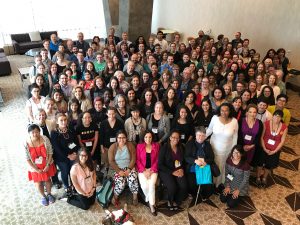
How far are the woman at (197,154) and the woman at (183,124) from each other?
33 centimetres

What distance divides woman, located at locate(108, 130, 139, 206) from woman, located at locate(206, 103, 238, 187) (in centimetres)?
126

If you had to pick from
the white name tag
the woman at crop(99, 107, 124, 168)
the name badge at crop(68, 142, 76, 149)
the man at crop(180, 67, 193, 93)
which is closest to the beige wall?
the man at crop(180, 67, 193, 93)

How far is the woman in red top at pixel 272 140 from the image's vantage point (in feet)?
14.5

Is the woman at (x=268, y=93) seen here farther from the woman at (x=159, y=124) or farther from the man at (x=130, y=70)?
the man at (x=130, y=70)

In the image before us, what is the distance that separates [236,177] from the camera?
4215 mm

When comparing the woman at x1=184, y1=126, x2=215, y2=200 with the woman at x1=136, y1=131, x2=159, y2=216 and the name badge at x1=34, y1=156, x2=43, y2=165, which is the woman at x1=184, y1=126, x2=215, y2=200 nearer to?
the woman at x1=136, y1=131, x2=159, y2=216

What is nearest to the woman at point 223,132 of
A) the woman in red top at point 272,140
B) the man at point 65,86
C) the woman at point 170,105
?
the woman in red top at point 272,140

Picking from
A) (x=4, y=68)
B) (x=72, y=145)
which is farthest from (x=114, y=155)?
(x=4, y=68)

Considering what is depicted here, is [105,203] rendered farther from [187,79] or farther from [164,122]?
[187,79]

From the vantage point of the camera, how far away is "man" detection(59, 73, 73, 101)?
5.50m

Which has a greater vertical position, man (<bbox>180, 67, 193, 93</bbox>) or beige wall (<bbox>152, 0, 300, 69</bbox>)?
beige wall (<bbox>152, 0, 300, 69</bbox>)

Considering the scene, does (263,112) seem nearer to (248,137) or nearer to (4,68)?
(248,137)

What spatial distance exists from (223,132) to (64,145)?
7.77 ft

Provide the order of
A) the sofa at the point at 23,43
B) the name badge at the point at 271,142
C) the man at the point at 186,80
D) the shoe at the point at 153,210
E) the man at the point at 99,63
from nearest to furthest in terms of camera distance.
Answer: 1. the shoe at the point at 153,210
2. the name badge at the point at 271,142
3. the man at the point at 186,80
4. the man at the point at 99,63
5. the sofa at the point at 23,43
